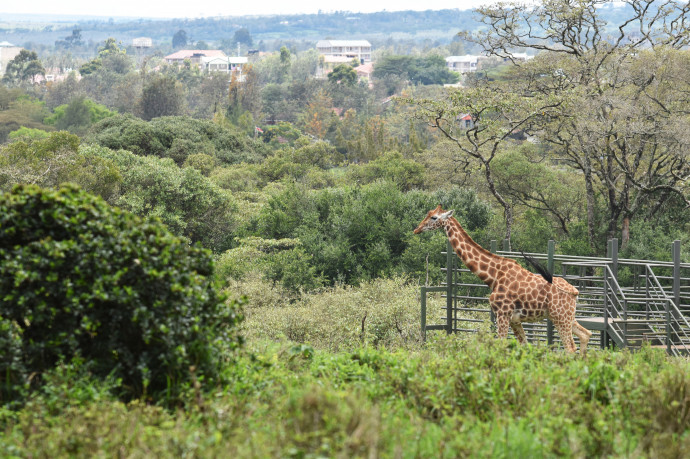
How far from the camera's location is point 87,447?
156 inches

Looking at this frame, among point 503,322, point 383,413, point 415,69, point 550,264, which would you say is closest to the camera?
point 383,413

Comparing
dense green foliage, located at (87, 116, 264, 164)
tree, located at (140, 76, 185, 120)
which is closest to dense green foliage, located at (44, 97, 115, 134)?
tree, located at (140, 76, 185, 120)

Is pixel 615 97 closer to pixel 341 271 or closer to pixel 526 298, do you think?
pixel 341 271

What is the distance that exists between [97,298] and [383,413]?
204cm

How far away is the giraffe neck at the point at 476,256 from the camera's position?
10109 millimetres

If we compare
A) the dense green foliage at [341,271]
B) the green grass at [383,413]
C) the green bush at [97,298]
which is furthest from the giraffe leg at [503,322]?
the green bush at [97,298]

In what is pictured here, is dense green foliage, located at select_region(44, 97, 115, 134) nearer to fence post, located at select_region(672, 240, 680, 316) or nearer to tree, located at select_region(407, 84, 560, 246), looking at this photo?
tree, located at select_region(407, 84, 560, 246)

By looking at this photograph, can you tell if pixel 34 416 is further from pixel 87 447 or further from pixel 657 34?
pixel 657 34

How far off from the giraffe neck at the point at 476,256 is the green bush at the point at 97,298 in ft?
19.0

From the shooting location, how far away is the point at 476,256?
33.6ft

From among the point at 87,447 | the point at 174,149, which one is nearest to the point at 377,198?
the point at 174,149

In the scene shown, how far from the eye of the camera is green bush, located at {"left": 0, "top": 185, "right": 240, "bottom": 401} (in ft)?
15.3

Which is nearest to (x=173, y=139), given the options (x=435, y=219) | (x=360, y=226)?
(x=360, y=226)

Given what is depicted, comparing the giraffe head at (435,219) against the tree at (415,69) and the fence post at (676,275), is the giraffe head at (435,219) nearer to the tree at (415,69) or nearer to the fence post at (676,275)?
the fence post at (676,275)
